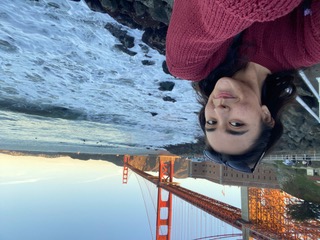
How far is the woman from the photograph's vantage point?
1.11 meters

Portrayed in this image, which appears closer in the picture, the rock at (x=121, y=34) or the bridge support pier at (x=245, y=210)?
the rock at (x=121, y=34)

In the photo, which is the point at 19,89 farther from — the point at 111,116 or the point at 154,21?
the point at 154,21

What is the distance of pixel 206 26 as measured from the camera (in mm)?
959

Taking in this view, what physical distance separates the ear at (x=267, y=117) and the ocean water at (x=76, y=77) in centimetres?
193

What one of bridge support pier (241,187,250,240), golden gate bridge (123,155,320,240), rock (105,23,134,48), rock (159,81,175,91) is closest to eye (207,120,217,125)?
rock (105,23,134,48)

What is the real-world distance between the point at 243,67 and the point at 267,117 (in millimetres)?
263

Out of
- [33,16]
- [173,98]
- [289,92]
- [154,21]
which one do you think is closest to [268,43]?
[289,92]

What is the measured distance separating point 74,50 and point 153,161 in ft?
92.4

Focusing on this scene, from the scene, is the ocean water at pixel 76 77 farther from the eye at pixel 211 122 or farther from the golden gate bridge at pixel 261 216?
the golden gate bridge at pixel 261 216

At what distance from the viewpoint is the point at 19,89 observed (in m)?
4.61

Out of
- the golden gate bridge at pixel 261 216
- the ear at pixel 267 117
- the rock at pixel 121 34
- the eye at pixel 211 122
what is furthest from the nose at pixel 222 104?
the golden gate bridge at pixel 261 216

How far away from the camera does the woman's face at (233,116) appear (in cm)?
117

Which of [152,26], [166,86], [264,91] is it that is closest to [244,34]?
[264,91]

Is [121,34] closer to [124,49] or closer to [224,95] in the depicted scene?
→ [124,49]
